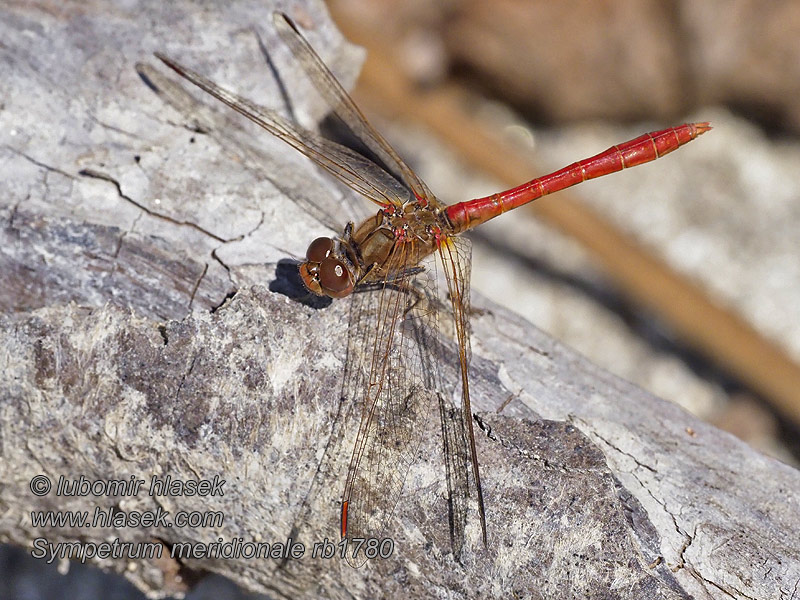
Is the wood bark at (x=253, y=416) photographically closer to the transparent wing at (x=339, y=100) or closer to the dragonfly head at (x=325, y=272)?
the dragonfly head at (x=325, y=272)

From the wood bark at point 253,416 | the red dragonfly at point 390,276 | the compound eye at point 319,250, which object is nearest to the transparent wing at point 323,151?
the red dragonfly at point 390,276

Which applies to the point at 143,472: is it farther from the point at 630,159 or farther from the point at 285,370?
the point at 630,159

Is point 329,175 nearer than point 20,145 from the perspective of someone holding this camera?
No

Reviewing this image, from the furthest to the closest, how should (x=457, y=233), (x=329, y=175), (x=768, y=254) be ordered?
(x=768, y=254) → (x=457, y=233) → (x=329, y=175)

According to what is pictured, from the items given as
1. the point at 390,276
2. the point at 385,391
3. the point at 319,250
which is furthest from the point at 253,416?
the point at 390,276

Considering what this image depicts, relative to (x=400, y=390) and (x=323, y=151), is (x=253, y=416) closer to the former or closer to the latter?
(x=400, y=390)

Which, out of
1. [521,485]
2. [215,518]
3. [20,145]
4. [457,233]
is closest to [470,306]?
[457,233]
